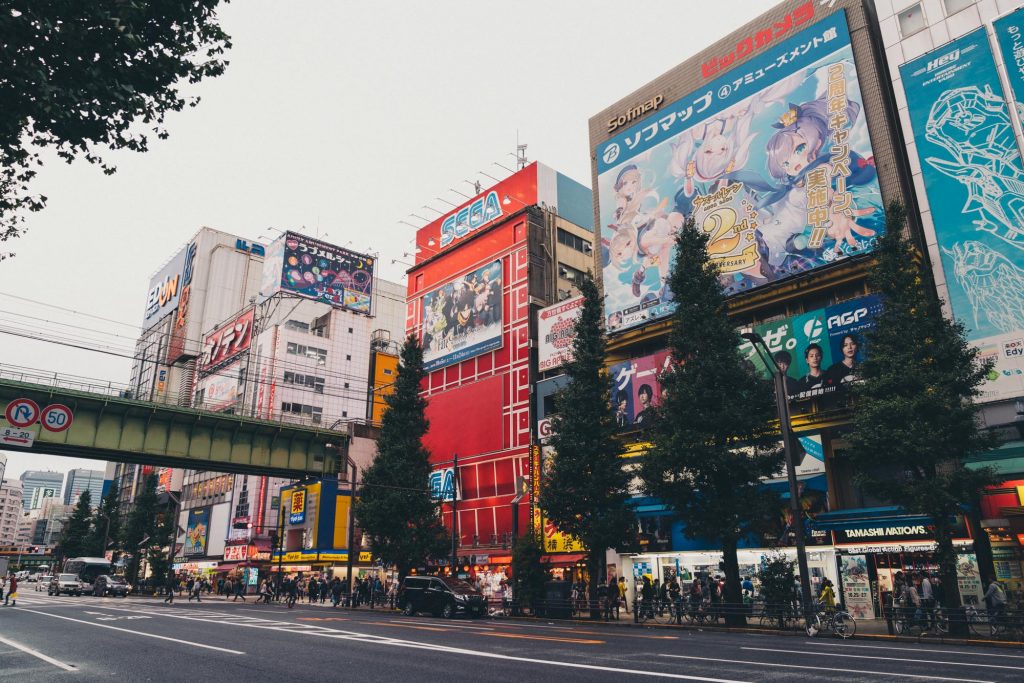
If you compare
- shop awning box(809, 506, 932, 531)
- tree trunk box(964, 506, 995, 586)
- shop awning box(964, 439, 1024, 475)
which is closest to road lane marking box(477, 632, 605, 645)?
tree trunk box(964, 506, 995, 586)

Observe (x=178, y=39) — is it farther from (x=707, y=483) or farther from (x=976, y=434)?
(x=976, y=434)

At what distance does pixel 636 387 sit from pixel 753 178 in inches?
504

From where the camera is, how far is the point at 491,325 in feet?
172

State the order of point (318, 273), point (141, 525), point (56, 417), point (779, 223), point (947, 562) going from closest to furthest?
point (947, 562)
point (779, 223)
point (56, 417)
point (141, 525)
point (318, 273)

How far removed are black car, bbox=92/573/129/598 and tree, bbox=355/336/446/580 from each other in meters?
28.9

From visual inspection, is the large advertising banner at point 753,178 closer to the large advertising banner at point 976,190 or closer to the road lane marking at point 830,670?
the large advertising banner at point 976,190

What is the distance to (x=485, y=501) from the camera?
48875 mm

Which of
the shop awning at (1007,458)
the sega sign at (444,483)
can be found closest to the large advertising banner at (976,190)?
the shop awning at (1007,458)

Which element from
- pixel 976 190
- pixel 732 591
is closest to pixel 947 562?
pixel 732 591

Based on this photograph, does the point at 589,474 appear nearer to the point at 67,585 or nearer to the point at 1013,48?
the point at 1013,48

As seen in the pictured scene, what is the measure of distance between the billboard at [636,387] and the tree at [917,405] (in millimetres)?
14394

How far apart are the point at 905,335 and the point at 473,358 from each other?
36.9m

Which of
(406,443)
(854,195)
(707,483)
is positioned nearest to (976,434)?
(707,483)

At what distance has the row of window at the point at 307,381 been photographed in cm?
7881
